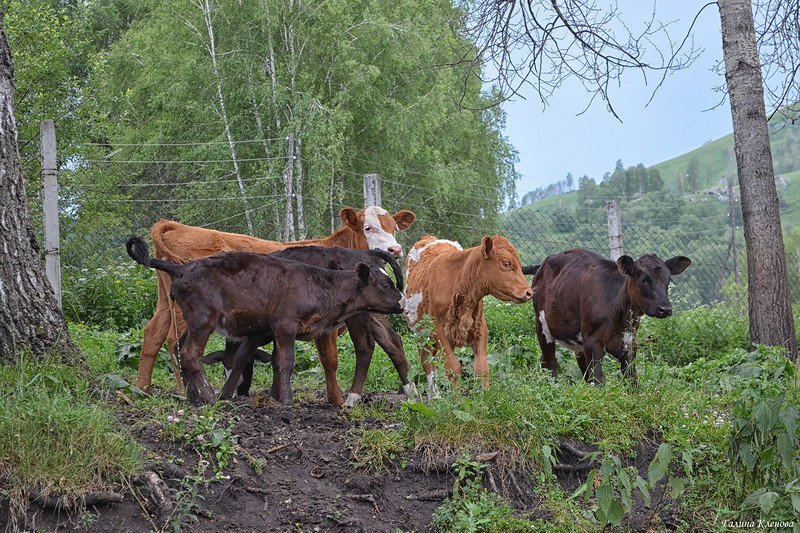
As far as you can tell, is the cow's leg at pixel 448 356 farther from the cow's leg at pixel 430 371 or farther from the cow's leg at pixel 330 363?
the cow's leg at pixel 330 363

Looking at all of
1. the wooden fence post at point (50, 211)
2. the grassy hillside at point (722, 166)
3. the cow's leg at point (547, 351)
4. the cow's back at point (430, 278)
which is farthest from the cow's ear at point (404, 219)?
the grassy hillside at point (722, 166)

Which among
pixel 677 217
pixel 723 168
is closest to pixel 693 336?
pixel 677 217

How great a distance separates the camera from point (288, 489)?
19.7ft

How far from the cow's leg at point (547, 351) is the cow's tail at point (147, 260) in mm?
4067

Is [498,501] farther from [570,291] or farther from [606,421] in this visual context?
[570,291]

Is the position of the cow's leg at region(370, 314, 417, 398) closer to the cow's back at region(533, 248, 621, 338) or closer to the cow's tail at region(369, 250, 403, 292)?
the cow's tail at region(369, 250, 403, 292)

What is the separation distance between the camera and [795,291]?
21688 millimetres

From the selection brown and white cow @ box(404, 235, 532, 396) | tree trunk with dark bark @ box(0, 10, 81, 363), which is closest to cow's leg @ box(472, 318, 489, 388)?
brown and white cow @ box(404, 235, 532, 396)

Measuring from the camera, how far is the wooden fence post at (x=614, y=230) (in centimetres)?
1534

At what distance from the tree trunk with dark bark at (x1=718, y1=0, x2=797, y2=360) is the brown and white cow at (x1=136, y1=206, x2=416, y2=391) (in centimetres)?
360

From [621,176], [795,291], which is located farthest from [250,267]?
[621,176]

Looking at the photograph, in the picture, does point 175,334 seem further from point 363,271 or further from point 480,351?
point 480,351

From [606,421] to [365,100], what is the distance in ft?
85.1

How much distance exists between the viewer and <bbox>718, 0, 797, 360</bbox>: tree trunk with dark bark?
1012 centimetres
